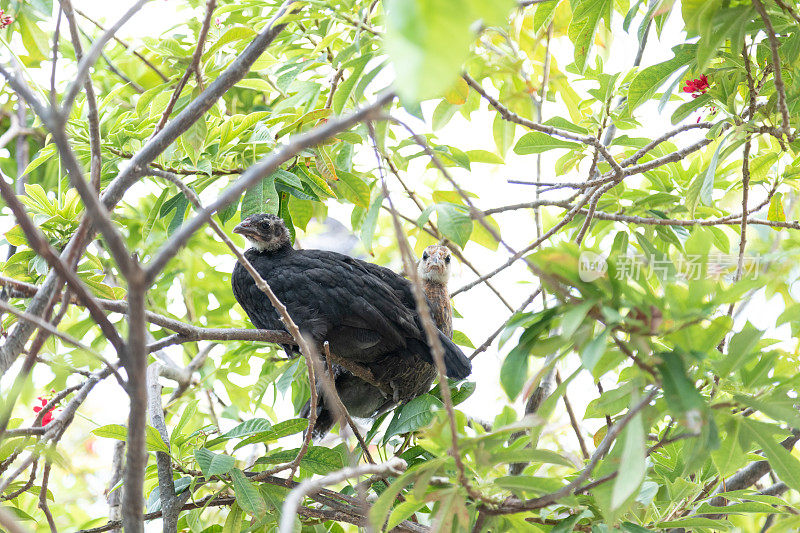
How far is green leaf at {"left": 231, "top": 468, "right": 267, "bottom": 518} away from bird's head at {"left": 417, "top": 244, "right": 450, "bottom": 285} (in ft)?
4.57

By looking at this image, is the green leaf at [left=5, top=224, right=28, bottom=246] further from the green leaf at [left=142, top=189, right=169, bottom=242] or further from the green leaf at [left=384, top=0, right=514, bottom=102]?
the green leaf at [left=384, top=0, right=514, bottom=102]

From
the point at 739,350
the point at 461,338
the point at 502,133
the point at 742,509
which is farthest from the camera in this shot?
the point at 461,338

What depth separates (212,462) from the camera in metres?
1.92

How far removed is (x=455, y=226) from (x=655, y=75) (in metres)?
0.72

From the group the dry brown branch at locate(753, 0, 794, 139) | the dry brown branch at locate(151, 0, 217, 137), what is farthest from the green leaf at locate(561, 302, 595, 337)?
the dry brown branch at locate(151, 0, 217, 137)

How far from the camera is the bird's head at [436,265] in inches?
124

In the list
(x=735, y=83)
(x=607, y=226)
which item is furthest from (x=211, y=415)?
(x=735, y=83)

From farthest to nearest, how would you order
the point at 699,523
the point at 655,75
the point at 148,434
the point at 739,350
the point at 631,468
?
1. the point at 655,75
2. the point at 148,434
3. the point at 699,523
4. the point at 739,350
5. the point at 631,468

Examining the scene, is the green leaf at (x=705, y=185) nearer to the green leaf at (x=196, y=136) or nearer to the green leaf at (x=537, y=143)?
the green leaf at (x=537, y=143)

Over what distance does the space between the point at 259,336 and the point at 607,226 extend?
1.47 meters

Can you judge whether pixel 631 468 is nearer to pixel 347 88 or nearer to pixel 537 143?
Result: pixel 347 88

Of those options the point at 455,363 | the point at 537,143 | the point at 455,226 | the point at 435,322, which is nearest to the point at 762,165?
the point at 537,143

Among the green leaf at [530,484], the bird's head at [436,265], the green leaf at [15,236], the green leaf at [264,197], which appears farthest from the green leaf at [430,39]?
the bird's head at [436,265]

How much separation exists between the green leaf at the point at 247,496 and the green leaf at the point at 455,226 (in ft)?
2.86
